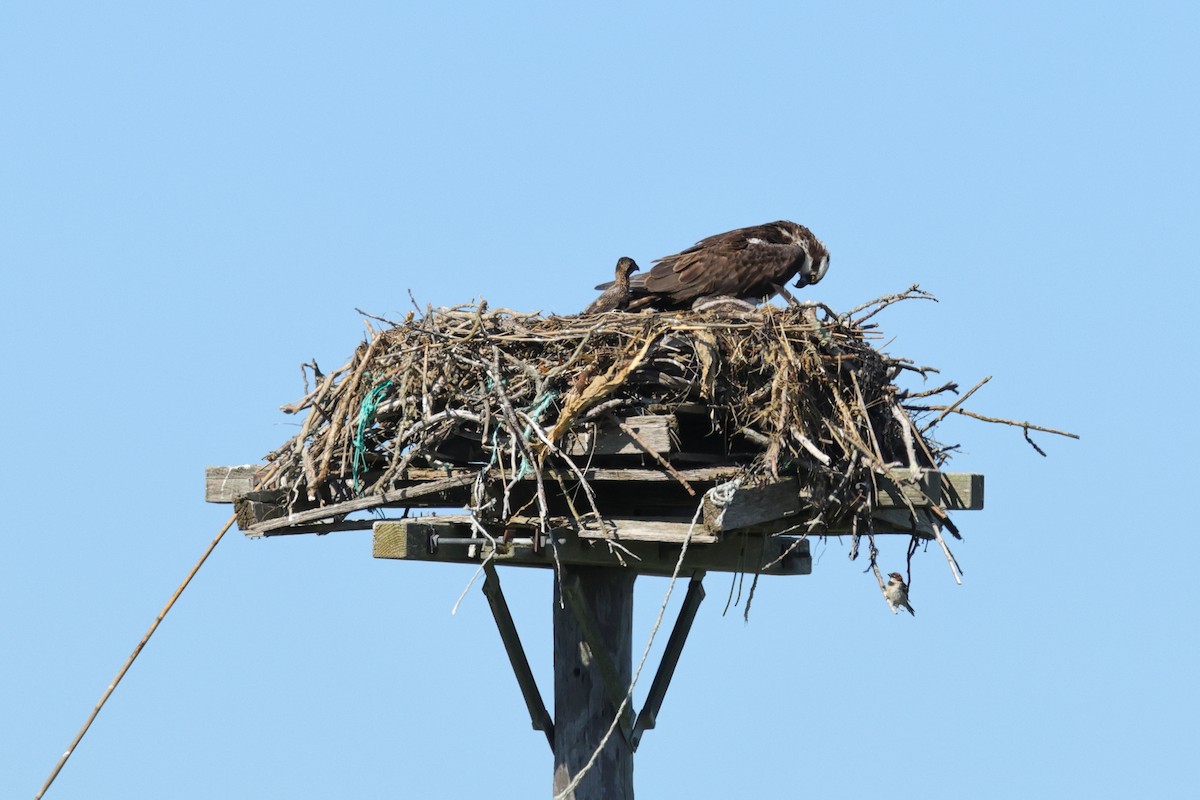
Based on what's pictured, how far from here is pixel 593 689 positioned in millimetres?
7926

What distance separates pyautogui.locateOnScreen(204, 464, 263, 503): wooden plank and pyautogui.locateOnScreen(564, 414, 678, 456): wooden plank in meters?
1.77

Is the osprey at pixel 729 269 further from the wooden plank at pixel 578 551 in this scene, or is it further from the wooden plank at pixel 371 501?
the wooden plank at pixel 371 501

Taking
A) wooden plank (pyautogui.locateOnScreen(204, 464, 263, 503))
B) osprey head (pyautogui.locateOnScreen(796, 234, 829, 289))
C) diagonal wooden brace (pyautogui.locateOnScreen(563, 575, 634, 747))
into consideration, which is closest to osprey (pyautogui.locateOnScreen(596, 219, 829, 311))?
osprey head (pyautogui.locateOnScreen(796, 234, 829, 289))

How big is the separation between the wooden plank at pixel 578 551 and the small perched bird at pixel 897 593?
0.47 meters

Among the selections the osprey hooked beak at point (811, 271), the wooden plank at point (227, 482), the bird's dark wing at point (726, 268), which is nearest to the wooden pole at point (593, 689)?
the wooden plank at point (227, 482)

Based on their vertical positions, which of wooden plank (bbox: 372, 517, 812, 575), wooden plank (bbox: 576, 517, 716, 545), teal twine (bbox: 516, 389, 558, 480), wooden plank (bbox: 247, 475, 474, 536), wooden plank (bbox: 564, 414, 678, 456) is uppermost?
teal twine (bbox: 516, 389, 558, 480)

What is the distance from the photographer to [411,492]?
7.35 m

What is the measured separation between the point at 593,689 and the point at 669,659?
43 centimetres

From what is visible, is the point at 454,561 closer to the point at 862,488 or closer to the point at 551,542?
the point at 551,542

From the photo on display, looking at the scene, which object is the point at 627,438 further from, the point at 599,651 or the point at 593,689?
the point at 593,689

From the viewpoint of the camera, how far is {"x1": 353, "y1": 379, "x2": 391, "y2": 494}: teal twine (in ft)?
24.7

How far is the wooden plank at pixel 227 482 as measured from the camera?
26.5 feet

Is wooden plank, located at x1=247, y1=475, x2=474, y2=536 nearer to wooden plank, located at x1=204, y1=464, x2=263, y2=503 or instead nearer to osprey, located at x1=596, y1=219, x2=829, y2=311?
wooden plank, located at x1=204, y1=464, x2=263, y2=503

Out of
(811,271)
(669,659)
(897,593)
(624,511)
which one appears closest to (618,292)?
(811,271)
